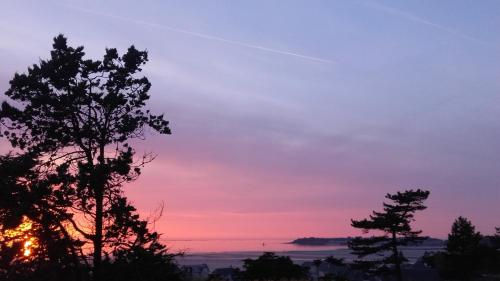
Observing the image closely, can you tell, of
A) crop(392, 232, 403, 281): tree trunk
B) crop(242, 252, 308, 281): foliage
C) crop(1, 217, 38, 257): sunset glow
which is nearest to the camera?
crop(1, 217, 38, 257): sunset glow

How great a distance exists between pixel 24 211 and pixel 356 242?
3064cm

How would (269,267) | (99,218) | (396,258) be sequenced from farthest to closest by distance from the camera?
(396,258) < (269,267) < (99,218)

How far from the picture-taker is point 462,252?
4366 cm

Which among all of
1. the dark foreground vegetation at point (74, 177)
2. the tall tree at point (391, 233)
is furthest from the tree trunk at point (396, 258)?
the dark foreground vegetation at point (74, 177)

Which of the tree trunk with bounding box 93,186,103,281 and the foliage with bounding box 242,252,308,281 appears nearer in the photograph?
the tree trunk with bounding box 93,186,103,281

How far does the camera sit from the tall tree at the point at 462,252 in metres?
43.0

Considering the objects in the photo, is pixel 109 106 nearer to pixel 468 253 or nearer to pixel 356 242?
pixel 356 242

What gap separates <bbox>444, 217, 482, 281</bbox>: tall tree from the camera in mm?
43000

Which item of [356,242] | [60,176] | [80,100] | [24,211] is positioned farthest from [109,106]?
[356,242]

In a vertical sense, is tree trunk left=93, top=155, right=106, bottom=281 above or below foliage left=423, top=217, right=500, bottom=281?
above

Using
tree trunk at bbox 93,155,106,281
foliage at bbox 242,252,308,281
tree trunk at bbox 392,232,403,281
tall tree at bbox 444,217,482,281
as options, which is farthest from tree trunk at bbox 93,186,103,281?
tall tree at bbox 444,217,482,281

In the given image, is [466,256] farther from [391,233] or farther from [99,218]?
[99,218]

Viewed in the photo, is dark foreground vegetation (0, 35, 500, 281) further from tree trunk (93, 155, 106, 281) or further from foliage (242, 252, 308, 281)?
foliage (242, 252, 308, 281)

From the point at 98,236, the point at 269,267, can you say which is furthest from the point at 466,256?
the point at 98,236
